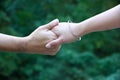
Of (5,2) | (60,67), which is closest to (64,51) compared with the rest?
(60,67)

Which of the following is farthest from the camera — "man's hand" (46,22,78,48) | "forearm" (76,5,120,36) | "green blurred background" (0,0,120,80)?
"green blurred background" (0,0,120,80)

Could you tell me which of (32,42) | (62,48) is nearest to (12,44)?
(32,42)

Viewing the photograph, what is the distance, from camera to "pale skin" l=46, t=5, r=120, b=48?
205 centimetres

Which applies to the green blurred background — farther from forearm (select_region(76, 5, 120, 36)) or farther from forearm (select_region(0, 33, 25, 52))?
forearm (select_region(76, 5, 120, 36))

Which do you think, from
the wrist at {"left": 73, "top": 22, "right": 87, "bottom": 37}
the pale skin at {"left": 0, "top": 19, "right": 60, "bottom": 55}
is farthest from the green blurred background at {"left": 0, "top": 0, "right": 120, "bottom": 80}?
the wrist at {"left": 73, "top": 22, "right": 87, "bottom": 37}

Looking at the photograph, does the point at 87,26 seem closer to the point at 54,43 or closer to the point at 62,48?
the point at 54,43

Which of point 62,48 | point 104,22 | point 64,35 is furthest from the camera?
point 62,48

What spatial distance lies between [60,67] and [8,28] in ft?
2.06

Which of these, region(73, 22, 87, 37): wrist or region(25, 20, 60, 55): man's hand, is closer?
region(73, 22, 87, 37): wrist

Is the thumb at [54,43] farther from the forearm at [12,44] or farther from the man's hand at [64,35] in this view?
the forearm at [12,44]

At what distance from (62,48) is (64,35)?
2.08 meters

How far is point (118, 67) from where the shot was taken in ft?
13.4

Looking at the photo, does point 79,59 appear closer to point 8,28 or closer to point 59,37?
point 8,28

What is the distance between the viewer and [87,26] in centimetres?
212
